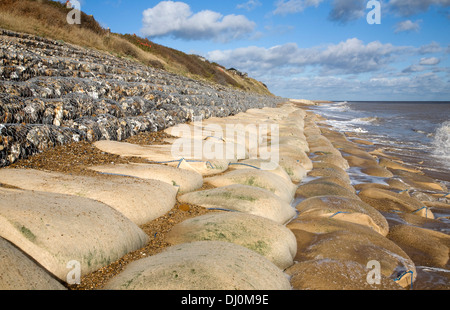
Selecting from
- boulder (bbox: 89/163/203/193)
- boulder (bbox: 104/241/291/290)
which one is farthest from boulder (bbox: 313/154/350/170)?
boulder (bbox: 104/241/291/290)

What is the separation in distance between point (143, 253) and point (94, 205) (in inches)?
20.9

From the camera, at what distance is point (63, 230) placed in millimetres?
1720

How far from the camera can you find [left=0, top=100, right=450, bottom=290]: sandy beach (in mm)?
1639

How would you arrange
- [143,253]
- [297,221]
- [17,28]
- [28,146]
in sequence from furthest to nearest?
[17,28], [297,221], [28,146], [143,253]

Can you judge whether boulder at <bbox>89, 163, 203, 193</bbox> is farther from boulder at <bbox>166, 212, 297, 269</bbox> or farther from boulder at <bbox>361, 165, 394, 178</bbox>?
boulder at <bbox>361, 165, 394, 178</bbox>

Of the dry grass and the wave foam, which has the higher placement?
the dry grass

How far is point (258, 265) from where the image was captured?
1.81 m

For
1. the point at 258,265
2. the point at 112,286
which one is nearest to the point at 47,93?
the point at 112,286

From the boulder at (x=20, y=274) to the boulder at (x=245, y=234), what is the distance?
3.45ft

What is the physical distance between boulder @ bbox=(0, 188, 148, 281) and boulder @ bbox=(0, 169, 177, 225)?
0.81 ft

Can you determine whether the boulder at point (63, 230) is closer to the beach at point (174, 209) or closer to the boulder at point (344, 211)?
the beach at point (174, 209)

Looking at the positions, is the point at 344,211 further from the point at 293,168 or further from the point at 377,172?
the point at 377,172

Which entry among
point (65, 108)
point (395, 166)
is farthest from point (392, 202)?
point (65, 108)
